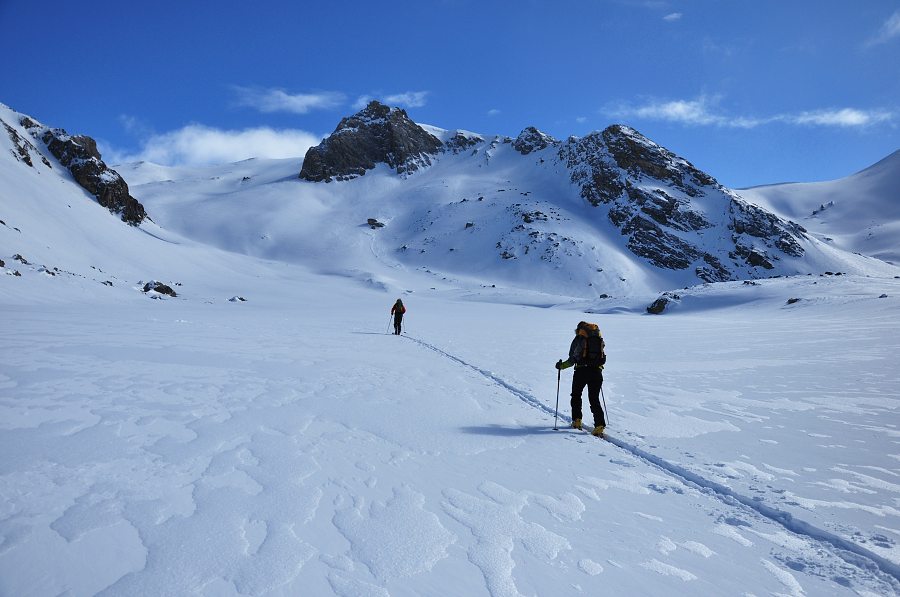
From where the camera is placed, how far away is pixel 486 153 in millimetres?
154500

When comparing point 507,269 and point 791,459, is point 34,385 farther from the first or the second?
point 507,269

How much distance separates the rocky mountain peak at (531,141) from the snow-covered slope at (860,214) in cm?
9125

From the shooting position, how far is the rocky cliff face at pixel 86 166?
234 feet

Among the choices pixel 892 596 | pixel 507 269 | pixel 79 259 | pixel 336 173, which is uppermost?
pixel 336 173

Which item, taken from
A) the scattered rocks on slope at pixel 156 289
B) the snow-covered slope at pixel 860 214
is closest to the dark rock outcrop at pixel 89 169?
the scattered rocks on slope at pixel 156 289

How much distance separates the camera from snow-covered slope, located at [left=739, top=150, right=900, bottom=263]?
138250 millimetres

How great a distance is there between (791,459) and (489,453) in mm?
4076

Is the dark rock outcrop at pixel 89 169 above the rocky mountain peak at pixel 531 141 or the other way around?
the other way around

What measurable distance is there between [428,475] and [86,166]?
9156 centimetres

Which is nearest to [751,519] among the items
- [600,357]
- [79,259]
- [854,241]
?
[600,357]

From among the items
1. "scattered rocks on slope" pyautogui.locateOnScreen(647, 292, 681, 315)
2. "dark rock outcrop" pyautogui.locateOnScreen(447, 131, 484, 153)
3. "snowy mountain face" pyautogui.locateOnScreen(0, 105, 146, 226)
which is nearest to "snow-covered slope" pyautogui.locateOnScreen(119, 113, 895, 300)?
"scattered rocks on slope" pyautogui.locateOnScreen(647, 292, 681, 315)

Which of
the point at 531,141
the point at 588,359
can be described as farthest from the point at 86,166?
the point at 531,141

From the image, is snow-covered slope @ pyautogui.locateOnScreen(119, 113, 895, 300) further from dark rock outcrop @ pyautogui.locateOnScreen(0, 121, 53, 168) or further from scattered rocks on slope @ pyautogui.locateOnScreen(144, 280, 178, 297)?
scattered rocks on slope @ pyautogui.locateOnScreen(144, 280, 178, 297)

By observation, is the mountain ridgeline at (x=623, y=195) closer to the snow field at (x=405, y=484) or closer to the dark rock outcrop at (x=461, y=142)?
the dark rock outcrop at (x=461, y=142)
